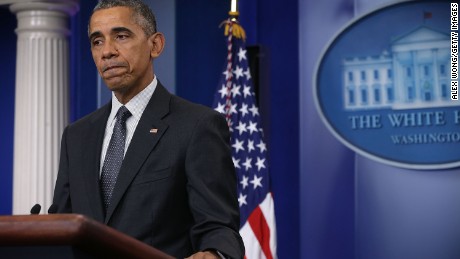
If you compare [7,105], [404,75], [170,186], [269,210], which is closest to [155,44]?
[170,186]

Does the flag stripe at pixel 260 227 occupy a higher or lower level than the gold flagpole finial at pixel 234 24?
lower

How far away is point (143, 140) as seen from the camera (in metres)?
2.04

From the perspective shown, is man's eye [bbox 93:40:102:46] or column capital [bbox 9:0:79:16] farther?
column capital [bbox 9:0:79:16]

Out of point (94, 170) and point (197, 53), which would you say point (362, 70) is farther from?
point (94, 170)

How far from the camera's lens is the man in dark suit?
197 cm

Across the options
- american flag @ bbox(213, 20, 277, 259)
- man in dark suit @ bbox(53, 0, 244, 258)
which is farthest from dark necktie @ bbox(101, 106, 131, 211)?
american flag @ bbox(213, 20, 277, 259)

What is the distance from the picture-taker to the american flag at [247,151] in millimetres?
4691

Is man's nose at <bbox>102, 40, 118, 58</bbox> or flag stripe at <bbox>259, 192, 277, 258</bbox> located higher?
man's nose at <bbox>102, 40, 118, 58</bbox>

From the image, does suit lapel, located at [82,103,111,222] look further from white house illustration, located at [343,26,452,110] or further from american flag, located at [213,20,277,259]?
white house illustration, located at [343,26,452,110]

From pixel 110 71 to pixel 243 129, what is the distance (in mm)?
2791

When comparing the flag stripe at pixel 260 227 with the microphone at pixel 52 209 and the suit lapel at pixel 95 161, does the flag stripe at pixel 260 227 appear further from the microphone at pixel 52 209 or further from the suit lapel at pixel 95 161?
the microphone at pixel 52 209

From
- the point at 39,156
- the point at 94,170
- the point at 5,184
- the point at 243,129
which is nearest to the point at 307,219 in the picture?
the point at 243,129

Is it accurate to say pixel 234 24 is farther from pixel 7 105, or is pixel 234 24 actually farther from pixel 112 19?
pixel 112 19

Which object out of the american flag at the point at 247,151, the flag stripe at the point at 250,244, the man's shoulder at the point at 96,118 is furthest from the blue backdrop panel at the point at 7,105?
the man's shoulder at the point at 96,118
